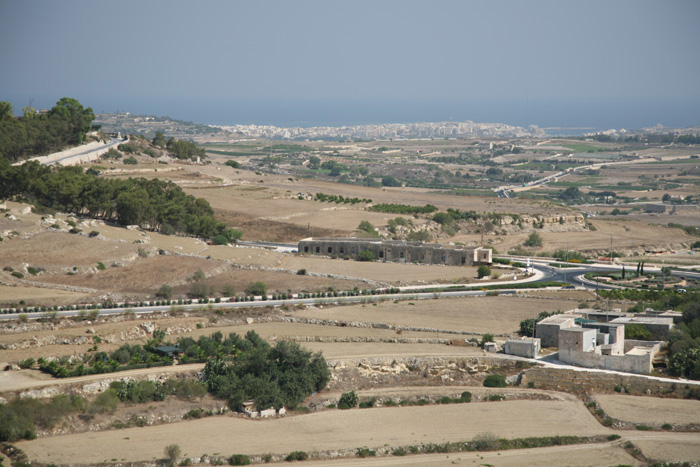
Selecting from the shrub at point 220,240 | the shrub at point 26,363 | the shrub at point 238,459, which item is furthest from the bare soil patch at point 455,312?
the shrub at point 220,240

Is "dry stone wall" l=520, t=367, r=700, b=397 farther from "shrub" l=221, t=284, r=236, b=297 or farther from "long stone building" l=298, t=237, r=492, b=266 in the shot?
"long stone building" l=298, t=237, r=492, b=266

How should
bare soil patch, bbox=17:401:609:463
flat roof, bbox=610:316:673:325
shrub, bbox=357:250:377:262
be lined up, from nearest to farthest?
A: 1. bare soil patch, bbox=17:401:609:463
2. flat roof, bbox=610:316:673:325
3. shrub, bbox=357:250:377:262

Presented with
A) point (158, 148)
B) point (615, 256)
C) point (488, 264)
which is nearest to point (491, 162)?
point (158, 148)

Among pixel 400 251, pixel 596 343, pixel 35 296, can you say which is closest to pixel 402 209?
pixel 400 251

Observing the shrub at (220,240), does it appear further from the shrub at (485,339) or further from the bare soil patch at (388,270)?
the shrub at (485,339)

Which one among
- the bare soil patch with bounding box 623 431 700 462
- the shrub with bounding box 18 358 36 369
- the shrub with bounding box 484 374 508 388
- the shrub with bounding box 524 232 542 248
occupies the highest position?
the shrub with bounding box 18 358 36 369

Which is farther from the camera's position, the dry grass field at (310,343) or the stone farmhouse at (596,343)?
the stone farmhouse at (596,343)

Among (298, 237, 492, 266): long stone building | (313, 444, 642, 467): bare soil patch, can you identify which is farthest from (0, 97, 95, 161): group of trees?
(313, 444, 642, 467): bare soil patch

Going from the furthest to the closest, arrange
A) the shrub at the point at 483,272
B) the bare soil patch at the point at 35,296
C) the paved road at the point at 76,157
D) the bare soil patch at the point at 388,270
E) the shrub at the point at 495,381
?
the paved road at the point at 76,157 < the shrub at the point at 483,272 < the bare soil patch at the point at 388,270 < the bare soil patch at the point at 35,296 < the shrub at the point at 495,381
